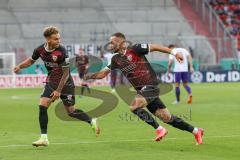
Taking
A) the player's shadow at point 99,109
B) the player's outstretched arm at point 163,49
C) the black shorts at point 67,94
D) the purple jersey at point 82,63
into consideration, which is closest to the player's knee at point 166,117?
the player's outstretched arm at point 163,49

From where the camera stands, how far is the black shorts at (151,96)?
13.6m

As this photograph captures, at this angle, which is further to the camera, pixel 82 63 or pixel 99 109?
pixel 82 63

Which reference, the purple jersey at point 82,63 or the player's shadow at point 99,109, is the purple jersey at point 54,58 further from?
the purple jersey at point 82,63

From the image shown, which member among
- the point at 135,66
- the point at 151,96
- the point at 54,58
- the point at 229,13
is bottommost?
the point at 151,96

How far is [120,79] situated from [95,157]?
29049 millimetres

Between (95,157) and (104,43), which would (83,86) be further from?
(95,157)

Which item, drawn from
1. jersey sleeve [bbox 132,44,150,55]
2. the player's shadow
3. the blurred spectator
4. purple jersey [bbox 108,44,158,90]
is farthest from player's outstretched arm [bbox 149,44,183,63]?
the blurred spectator

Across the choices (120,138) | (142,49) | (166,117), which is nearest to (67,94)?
(120,138)

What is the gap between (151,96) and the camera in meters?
13.7

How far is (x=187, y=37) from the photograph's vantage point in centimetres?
4656

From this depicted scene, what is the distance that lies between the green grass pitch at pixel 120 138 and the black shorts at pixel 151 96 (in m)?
0.76

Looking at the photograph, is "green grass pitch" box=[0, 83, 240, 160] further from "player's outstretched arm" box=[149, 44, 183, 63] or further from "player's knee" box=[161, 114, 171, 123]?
"player's outstretched arm" box=[149, 44, 183, 63]

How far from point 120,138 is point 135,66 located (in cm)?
207

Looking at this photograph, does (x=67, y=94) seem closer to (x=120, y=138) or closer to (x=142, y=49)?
(x=120, y=138)
